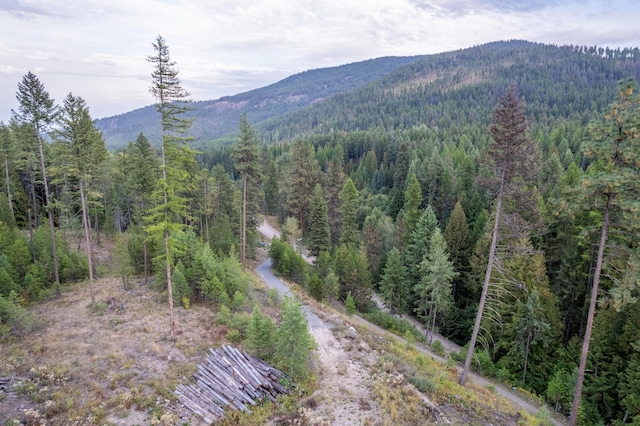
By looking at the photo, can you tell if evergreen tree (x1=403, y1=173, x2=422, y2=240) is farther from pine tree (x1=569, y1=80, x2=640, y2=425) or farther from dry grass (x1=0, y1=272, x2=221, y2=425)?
pine tree (x1=569, y1=80, x2=640, y2=425)

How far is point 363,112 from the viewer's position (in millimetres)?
196375

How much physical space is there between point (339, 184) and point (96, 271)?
2942 centimetres

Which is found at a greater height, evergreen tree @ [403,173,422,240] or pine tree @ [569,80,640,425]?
pine tree @ [569,80,640,425]

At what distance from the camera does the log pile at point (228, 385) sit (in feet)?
46.4

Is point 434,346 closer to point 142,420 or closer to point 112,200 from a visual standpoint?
point 142,420

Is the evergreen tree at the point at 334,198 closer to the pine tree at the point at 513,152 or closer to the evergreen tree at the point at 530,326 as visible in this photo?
the evergreen tree at the point at 530,326

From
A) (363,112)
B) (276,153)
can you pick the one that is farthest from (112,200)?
(363,112)

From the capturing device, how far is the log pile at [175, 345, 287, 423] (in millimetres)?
14156

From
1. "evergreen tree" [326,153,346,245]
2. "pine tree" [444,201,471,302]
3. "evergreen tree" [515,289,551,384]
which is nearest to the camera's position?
"evergreen tree" [515,289,551,384]

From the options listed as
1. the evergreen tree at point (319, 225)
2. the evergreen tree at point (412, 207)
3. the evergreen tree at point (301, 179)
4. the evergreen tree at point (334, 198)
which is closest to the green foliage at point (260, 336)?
the evergreen tree at point (319, 225)

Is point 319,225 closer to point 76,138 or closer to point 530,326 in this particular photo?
point 530,326

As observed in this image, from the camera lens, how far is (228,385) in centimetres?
1505

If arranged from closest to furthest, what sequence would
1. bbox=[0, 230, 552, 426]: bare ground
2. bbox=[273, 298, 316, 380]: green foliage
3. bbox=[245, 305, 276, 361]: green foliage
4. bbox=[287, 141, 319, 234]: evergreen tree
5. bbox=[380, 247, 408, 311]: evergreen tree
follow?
1. bbox=[0, 230, 552, 426]: bare ground
2. bbox=[273, 298, 316, 380]: green foliage
3. bbox=[245, 305, 276, 361]: green foliage
4. bbox=[380, 247, 408, 311]: evergreen tree
5. bbox=[287, 141, 319, 234]: evergreen tree

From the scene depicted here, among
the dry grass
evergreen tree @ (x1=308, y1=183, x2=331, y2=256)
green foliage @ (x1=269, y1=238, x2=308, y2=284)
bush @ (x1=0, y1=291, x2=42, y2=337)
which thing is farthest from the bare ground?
evergreen tree @ (x1=308, y1=183, x2=331, y2=256)
